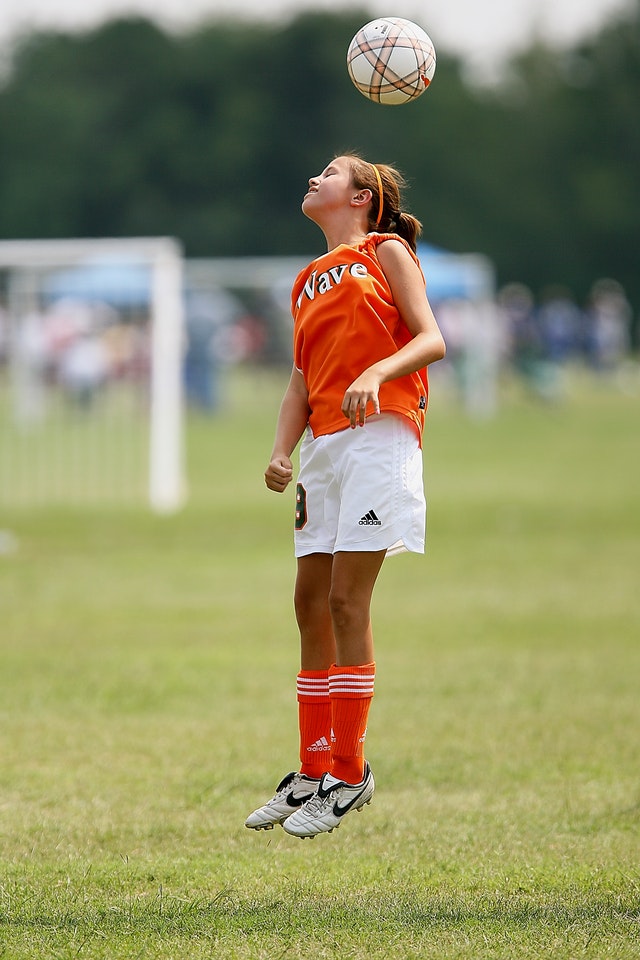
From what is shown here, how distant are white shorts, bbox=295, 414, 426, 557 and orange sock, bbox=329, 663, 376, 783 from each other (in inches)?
15.0

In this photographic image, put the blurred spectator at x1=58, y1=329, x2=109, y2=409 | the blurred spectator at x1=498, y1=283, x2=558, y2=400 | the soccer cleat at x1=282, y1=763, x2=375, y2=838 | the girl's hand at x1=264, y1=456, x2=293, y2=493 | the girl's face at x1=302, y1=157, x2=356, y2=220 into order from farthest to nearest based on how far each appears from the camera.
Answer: the blurred spectator at x1=498, y1=283, x2=558, y2=400
the blurred spectator at x1=58, y1=329, x2=109, y2=409
the girl's face at x1=302, y1=157, x2=356, y2=220
the girl's hand at x1=264, y1=456, x2=293, y2=493
the soccer cleat at x1=282, y1=763, x2=375, y2=838

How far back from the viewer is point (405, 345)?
15.2 ft

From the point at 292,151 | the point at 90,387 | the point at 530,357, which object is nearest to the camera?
the point at 90,387

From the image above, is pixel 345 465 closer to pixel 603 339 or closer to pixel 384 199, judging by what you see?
pixel 384 199

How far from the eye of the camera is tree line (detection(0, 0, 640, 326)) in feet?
219

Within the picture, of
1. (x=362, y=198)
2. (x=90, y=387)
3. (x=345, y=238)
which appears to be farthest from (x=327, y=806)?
(x=90, y=387)

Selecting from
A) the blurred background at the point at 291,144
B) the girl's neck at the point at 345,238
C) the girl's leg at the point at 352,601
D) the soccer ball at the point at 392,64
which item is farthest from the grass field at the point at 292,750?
the blurred background at the point at 291,144

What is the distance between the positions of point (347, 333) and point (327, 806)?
1.40 meters

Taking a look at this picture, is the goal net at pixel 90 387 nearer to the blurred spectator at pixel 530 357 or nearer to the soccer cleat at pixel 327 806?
the soccer cleat at pixel 327 806

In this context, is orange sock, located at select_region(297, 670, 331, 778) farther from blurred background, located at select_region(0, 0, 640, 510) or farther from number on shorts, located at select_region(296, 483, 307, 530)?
blurred background, located at select_region(0, 0, 640, 510)

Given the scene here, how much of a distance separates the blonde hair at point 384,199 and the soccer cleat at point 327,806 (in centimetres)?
171

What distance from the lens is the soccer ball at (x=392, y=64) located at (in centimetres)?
496

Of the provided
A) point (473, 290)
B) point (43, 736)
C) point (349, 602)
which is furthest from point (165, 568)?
point (473, 290)

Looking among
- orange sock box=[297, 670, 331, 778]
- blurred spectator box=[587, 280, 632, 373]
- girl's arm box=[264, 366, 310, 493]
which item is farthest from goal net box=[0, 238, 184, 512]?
blurred spectator box=[587, 280, 632, 373]
